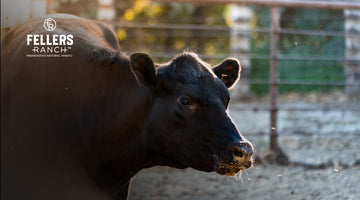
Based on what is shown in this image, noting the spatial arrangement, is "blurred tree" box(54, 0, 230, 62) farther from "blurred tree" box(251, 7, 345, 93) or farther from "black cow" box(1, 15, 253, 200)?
"black cow" box(1, 15, 253, 200)

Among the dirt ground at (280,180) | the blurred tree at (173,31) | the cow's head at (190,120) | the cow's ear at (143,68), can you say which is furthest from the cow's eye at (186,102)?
the blurred tree at (173,31)

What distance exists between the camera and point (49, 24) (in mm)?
3074

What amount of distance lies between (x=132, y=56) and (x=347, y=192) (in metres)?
2.31

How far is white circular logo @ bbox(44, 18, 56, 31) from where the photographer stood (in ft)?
9.96

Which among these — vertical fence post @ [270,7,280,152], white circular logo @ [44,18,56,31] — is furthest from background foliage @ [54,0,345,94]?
white circular logo @ [44,18,56,31]

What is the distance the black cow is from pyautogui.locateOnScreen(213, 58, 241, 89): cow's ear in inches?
10.0

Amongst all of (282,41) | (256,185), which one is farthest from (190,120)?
(282,41)

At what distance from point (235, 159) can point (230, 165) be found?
0.04 metres

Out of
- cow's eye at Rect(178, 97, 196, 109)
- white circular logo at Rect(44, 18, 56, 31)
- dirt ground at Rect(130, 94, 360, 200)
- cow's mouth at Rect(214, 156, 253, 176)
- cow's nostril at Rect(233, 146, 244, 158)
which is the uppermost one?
white circular logo at Rect(44, 18, 56, 31)

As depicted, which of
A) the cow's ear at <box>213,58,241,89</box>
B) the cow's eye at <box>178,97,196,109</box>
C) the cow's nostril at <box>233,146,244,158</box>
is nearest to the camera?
the cow's nostril at <box>233,146,244,158</box>

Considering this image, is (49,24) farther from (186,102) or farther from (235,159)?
(235,159)

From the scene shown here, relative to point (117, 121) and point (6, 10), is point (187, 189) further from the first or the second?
point (6, 10)

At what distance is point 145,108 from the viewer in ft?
8.76

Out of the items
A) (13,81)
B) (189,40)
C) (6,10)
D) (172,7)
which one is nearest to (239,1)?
(6,10)
